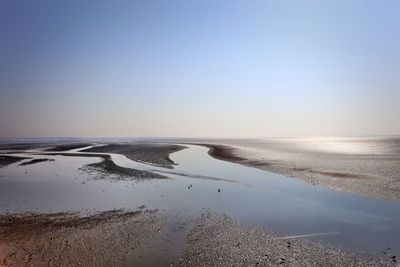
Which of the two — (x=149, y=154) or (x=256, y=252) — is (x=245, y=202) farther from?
(x=149, y=154)

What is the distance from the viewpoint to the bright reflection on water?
12.9m

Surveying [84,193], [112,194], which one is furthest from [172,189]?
[84,193]

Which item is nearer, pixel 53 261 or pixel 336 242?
pixel 53 261

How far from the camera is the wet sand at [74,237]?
33.8ft

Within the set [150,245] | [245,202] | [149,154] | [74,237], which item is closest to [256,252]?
[150,245]

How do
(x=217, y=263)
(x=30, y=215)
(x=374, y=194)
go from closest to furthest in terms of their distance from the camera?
(x=217, y=263) < (x=30, y=215) < (x=374, y=194)

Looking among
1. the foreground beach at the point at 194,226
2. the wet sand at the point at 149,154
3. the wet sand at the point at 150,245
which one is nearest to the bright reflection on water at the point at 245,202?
the foreground beach at the point at 194,226

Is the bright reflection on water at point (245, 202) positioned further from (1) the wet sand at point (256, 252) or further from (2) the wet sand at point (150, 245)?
(2) the wet sand at point (150, 245)

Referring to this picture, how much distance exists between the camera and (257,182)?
25281 mm

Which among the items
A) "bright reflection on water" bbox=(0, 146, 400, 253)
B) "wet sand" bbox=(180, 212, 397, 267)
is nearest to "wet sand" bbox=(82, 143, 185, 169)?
"bright reflection on water" bbox=(0, 146, 400, 253)

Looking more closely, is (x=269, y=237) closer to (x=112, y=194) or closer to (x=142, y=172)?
(x=112, y=194)

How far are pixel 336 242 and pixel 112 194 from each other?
14.2 m

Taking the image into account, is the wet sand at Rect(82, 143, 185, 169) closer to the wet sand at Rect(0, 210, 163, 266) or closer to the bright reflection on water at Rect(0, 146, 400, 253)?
the bright reflection on water at Rect(0, 146, 400, 253)

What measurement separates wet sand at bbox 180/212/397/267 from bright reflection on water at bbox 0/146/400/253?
87 centimetres
